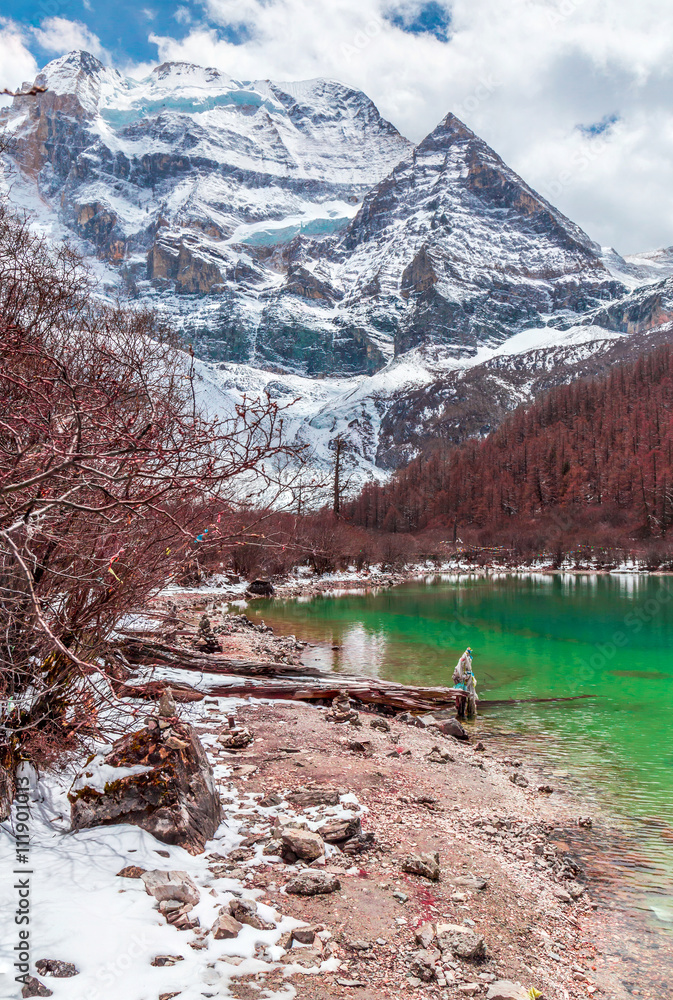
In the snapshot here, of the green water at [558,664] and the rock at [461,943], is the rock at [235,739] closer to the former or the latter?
the rock at [461,943]

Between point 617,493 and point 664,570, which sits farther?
point 617,493

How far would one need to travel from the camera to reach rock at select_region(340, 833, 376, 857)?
16.1 feet

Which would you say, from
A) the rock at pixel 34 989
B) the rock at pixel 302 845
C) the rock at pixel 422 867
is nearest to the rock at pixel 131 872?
the rock at pixel 34 989

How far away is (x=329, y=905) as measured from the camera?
13.3 feet

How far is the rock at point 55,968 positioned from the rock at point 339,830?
2.51m

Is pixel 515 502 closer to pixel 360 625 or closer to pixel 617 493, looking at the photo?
pixel 617 493

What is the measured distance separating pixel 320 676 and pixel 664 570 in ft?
211

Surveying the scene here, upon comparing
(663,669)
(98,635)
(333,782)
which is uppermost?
(98,635)

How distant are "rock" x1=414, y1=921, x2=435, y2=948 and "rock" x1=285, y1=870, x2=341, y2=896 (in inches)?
26.2

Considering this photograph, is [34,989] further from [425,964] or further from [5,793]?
[425,964]

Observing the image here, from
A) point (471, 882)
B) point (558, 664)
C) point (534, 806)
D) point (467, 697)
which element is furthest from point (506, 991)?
point (558, 664)

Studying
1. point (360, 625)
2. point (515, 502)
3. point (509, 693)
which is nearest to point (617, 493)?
point (515, 502)

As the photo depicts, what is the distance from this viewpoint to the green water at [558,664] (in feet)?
28.7

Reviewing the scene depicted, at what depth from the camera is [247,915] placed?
368cm
